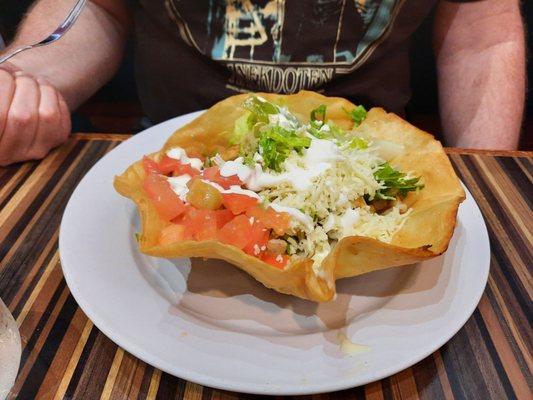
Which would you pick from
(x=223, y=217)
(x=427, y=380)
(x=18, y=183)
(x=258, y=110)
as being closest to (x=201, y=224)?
(x=223, y=217)

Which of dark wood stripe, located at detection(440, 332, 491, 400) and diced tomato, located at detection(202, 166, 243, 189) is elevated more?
diced tomato, located at detection(202, 166, 243, 189)

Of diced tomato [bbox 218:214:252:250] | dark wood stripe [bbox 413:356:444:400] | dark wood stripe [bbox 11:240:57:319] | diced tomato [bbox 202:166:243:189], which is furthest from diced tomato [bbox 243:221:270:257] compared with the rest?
dark wood stripe [bbox 11:240:57:319]

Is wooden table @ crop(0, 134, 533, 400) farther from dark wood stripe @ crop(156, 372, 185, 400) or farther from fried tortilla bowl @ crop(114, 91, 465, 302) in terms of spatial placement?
fried tortilla bowl @ crop(114, 91, 465, 302)

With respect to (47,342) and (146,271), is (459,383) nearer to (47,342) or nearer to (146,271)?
(146,271)

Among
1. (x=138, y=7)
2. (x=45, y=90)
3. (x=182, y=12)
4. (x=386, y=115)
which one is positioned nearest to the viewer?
(x=386, y=115)

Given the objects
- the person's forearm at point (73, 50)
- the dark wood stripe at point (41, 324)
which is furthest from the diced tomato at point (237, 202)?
the person's forearm at point (73, 50)

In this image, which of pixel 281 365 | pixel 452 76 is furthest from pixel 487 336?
pixel 452 76

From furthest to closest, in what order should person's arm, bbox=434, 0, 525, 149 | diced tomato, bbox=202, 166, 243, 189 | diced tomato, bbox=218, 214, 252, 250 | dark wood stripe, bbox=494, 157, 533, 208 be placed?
person's arm, bbox=434, 0, 525, 149 → dark wood stripe, bbox=494, 157, 533, 208 → diced tomato, bbox=202, 166, 243, 189 → diced tomato, bbox=218, 214, 252, 250
